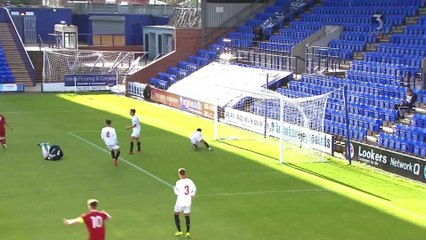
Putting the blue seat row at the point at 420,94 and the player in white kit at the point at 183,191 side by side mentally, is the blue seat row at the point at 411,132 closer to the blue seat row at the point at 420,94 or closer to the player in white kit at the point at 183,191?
the blue seat row at the point at 420,94

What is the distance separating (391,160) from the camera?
24875mm

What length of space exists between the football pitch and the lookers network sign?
0.35 m

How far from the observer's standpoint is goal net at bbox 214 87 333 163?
28.5m

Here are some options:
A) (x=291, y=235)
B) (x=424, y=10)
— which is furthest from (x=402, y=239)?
(x=424, y=10)

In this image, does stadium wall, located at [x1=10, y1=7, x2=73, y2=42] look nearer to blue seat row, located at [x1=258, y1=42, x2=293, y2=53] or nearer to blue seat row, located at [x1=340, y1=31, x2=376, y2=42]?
blue seat row, located at [x1=258, y1=42, x2=293, y2=53]

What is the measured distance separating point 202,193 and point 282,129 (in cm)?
655

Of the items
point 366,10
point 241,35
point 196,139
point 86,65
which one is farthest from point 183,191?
point 86,65

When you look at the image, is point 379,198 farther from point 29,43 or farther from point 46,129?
point 29,43

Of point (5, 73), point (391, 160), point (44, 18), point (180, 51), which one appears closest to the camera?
point (391, 160)

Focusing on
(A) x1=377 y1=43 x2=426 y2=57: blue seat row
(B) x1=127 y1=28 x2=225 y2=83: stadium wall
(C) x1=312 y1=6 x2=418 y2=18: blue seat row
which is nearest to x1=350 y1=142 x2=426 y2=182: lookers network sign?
(A) x1=377 y1=43 x2=426 y2=57: blue seat row

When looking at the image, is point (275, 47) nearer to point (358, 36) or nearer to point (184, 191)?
point (358, 36)

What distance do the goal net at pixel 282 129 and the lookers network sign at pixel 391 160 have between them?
1.66m

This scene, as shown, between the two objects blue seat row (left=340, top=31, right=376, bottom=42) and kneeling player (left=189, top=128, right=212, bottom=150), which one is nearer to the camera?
kneeling player (left=189, top=128, right=212, bottom=150)

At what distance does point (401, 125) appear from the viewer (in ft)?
91.9
